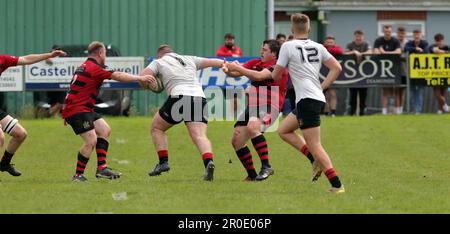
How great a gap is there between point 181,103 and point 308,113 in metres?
2.58

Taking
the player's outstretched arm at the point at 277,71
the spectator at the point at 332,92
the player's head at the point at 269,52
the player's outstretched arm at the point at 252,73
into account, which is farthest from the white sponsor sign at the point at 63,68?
the player's outstretched arm at the point at 277,71

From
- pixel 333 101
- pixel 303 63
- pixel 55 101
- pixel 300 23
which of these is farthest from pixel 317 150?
pixel 55 101

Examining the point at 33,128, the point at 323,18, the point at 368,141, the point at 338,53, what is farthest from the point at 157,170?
the point at 323,18

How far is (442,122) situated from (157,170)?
9.93 metres

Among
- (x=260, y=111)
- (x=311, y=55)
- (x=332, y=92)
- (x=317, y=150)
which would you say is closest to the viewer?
(x=317, y=150)

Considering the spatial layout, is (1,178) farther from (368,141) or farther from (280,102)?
(368,141)

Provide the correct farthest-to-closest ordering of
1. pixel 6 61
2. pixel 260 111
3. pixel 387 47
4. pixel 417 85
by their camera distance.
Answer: pixel 387 47, pixel 417 85, pixel 260 111, pixel 6 61

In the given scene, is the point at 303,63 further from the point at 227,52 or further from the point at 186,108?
the point at 227,52

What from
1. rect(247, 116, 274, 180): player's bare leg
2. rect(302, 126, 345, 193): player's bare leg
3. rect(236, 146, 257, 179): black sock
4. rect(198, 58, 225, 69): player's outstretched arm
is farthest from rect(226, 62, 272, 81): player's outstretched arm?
rect(236, 146, 257, 179): black sock

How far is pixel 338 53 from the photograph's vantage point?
26.2 meters

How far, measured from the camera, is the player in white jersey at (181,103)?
1513 centimetres

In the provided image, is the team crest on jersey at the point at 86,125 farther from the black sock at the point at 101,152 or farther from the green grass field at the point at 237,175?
the green grass field at the point at 237,175

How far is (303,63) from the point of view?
1323cm

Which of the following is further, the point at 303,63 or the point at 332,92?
the point at 332,92
